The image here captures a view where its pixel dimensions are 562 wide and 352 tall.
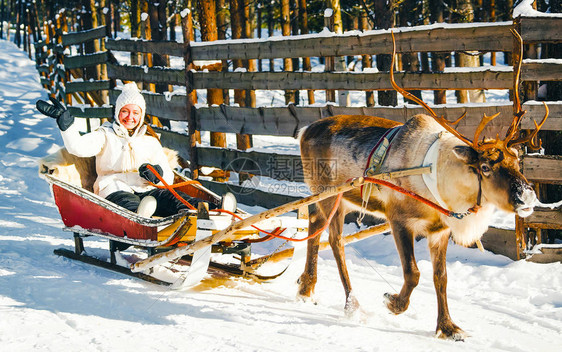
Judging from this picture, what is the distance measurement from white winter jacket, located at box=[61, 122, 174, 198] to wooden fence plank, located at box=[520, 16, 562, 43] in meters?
3.52

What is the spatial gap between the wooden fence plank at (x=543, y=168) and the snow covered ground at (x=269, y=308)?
796mm

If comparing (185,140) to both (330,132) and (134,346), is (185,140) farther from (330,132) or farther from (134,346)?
(134,346)

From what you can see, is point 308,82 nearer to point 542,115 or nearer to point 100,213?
point 542,115

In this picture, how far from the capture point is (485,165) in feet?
11.5

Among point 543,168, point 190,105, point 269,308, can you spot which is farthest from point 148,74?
point 543,168

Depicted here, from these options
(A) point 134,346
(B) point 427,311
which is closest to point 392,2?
(B) point 427,311

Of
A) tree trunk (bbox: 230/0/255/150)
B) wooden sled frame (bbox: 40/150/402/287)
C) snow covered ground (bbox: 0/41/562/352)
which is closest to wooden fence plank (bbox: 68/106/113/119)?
tree trunk (bbox: 230/0/255/150)

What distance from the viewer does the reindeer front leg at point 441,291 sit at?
3.79 metres

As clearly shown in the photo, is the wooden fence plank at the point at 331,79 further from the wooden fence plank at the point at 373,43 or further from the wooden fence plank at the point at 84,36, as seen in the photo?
the wooden fence plank at the point at 84,36

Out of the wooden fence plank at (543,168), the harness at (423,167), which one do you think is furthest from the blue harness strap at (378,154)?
the wooden fence plank at (543,168)

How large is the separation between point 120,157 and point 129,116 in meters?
0.40

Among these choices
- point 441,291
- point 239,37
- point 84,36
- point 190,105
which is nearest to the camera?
point 441,291

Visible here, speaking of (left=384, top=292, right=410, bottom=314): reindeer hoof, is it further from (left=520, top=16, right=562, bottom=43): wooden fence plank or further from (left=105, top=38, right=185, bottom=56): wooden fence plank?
(left=105, top=38, right=185, bottom=56): wooden fence plank

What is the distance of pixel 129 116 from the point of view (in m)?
5.52
